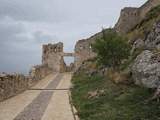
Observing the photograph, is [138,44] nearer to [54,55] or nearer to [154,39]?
[154,39]

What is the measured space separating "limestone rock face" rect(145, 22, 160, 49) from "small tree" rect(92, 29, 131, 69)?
4.70ft

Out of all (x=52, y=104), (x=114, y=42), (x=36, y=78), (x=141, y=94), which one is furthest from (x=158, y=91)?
(x=36, y=78)

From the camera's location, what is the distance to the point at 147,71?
47.7 ft

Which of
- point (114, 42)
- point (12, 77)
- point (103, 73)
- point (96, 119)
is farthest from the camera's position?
point (103, 73)

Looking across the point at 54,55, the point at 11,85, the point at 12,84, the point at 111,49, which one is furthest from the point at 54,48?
the point at 111,49

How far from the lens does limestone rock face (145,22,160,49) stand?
18359mm

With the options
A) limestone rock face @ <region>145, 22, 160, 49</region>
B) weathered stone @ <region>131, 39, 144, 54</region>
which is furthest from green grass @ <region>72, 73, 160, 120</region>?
weathered stone @ <region>131, 39, 144, 54</region>

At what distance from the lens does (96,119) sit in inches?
466

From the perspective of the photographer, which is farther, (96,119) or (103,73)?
(103,73)

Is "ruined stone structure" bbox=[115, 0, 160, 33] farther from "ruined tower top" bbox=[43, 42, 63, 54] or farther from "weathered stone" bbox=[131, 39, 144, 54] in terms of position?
"ruined tower top" bbox=[43, 42, 63, 54]

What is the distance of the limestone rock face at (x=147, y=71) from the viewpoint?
45.3 ft

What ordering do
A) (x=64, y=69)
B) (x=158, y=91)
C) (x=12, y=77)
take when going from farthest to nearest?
1. (x=64, y=69)
2. (x=12, y=77)
3. (x=158, y=91)

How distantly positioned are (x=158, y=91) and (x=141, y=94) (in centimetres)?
120

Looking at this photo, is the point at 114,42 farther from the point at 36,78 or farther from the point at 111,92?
the point at 36,78
